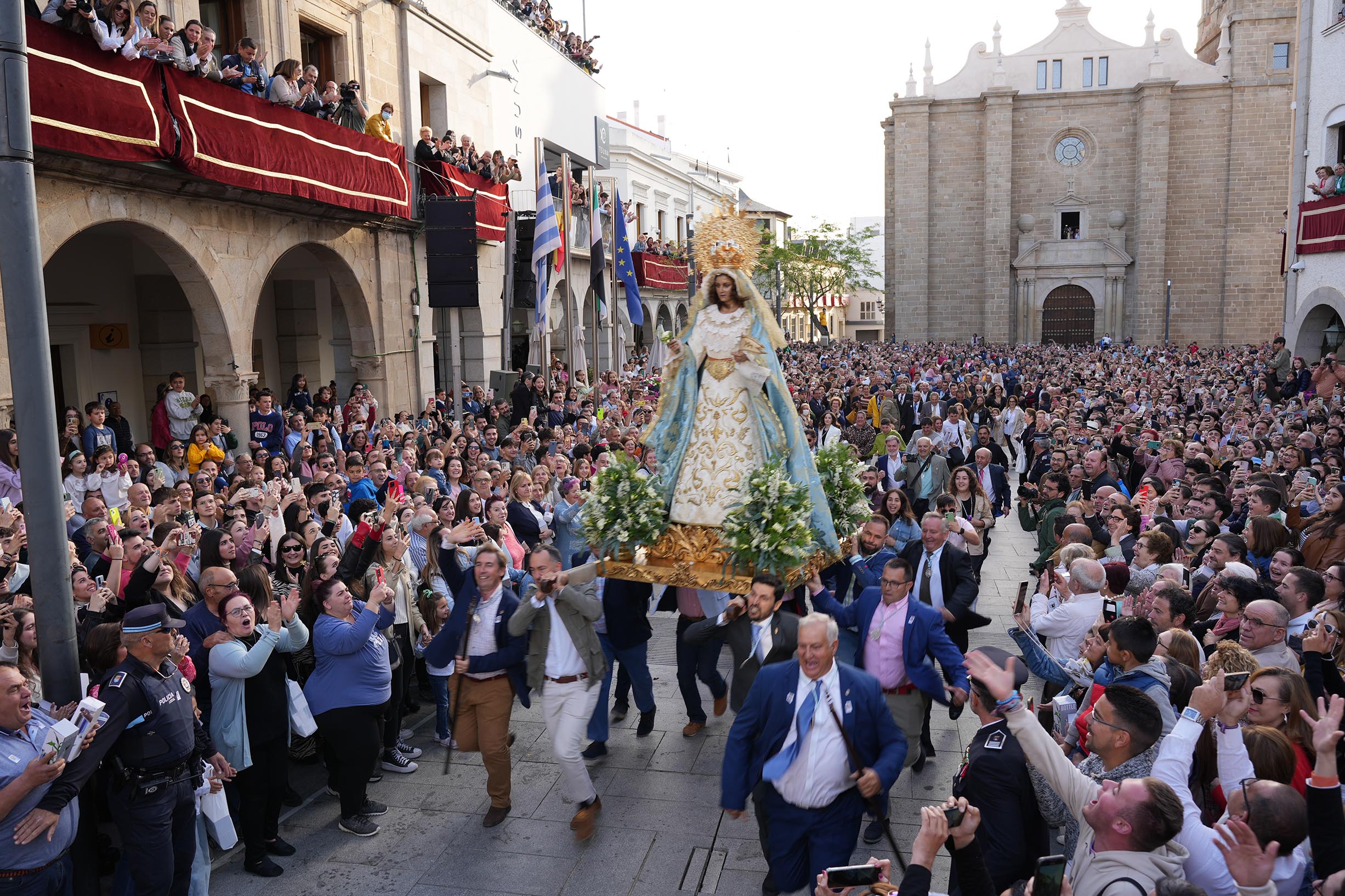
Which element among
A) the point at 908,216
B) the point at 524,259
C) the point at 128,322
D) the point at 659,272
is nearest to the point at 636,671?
the point at 128,322

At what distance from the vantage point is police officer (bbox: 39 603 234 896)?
164 inches

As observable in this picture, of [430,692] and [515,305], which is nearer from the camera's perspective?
[430,692]

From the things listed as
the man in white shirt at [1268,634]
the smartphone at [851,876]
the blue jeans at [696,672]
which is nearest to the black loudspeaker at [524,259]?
the blue jeans at [696,672]

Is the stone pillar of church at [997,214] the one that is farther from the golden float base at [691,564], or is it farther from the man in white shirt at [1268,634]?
the man in white shirt at [1268,634]

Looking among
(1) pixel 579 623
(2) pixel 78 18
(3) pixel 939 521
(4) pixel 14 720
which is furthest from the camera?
(2) pixel 78 18

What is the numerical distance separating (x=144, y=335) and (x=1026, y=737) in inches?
550

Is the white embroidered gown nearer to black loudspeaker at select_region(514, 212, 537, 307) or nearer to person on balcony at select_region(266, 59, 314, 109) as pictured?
person on balcony at select_region(266, 59, 314, 109)

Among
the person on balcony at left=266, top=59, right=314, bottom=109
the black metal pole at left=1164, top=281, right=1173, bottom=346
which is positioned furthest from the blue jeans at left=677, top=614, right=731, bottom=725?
the black metal pole at left=1164, top=281, right=1173, bottom=346

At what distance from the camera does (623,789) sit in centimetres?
591

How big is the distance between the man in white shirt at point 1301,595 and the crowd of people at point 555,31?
19.0 meters

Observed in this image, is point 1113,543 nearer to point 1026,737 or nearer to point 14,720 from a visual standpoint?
point 1026,737

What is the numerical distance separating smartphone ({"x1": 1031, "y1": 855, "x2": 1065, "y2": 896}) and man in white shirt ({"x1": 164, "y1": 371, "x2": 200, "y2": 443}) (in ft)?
33.1

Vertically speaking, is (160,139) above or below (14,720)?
above

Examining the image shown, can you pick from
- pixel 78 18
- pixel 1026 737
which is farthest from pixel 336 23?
pixel 1026 737
